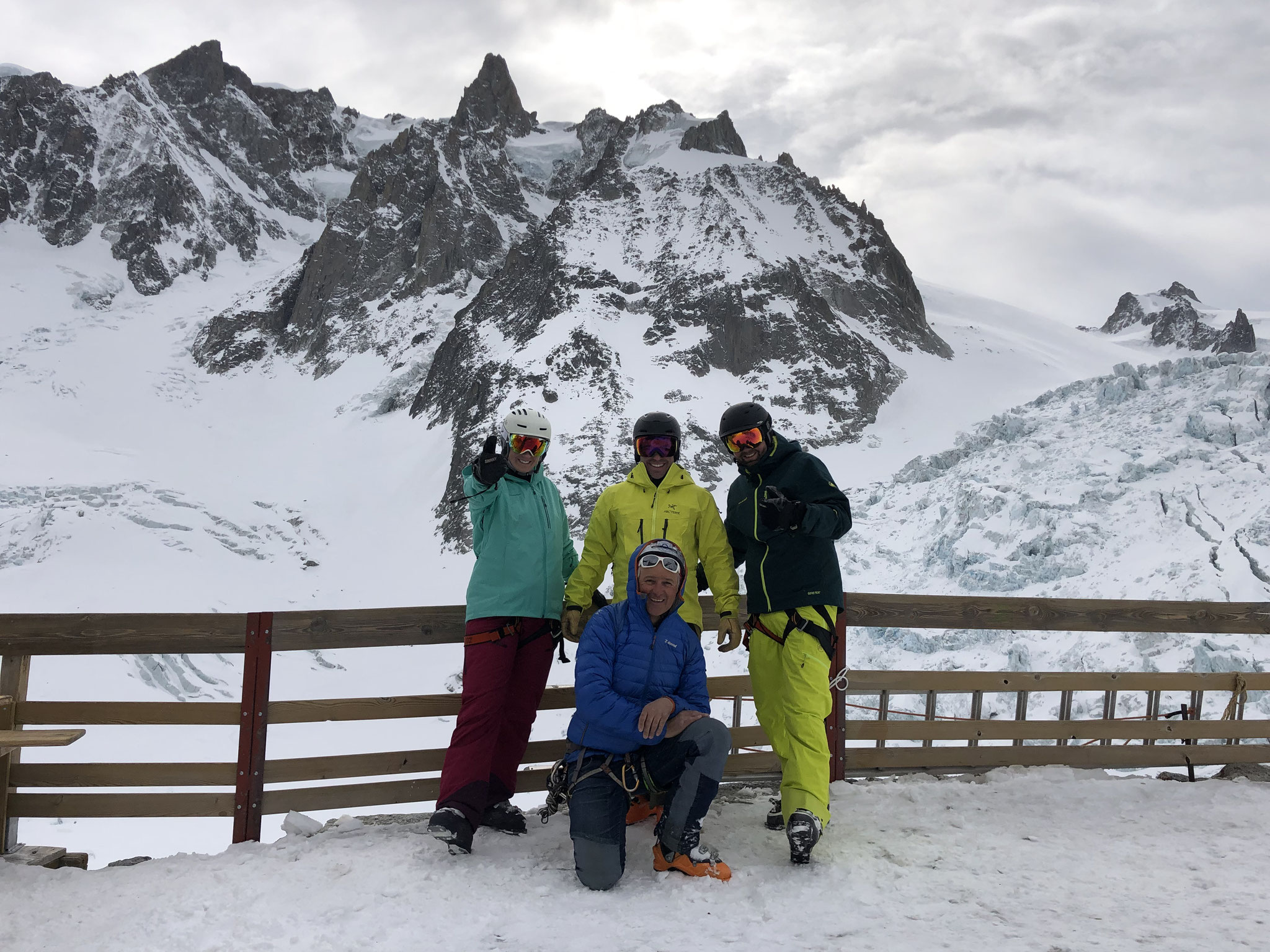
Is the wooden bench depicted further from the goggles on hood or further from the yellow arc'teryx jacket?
the goggles on hood

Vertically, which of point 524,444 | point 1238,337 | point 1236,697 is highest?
point 1238,337

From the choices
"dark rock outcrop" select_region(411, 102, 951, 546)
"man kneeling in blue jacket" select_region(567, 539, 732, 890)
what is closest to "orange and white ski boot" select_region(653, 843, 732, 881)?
"man kneeling in blue jacket" select_region(567, 539, 732, 890)

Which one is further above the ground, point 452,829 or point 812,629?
point 812,629

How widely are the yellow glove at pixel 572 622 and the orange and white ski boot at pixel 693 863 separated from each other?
1.09m

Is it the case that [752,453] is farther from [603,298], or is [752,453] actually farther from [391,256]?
[391,256]

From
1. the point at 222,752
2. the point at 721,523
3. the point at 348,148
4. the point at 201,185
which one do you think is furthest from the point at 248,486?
the point at 348,148

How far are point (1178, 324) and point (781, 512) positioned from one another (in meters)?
137

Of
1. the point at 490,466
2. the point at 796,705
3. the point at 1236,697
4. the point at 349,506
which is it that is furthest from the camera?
the point at 349,506

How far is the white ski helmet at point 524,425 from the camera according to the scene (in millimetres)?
4359

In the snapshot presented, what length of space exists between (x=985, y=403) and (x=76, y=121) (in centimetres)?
11537

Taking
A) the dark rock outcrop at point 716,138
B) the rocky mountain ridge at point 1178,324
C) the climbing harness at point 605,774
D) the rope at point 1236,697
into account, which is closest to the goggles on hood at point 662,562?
the climbing harness at point 605,774

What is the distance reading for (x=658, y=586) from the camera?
12.4ft

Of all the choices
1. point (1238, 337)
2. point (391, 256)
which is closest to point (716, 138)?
point (391, 256)

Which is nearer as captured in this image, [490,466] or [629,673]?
[629,673]
